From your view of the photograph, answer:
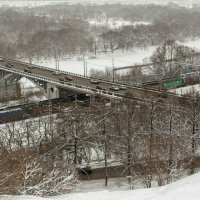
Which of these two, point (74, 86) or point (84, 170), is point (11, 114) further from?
point (84, 170)

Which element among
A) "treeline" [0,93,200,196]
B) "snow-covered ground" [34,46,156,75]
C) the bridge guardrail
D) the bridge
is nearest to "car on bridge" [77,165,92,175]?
"treeline" [0,93,200,196]

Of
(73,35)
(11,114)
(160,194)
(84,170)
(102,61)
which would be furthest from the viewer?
(73,35)

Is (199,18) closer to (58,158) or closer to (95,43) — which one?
(95,43)

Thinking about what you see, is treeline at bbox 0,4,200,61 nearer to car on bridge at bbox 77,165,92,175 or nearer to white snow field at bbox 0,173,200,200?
car on bridge at bbox 77,165,92,175

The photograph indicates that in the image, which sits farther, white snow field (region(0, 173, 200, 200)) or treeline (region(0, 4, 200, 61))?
treeline (region(0, 4, 200, 61))

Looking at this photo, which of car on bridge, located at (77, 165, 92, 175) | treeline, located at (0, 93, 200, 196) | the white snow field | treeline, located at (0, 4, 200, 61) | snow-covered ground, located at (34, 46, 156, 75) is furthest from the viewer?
treeline, located at (0, 4, 200, 61)

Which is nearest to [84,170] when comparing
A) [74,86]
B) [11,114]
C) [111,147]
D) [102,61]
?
[111,147]

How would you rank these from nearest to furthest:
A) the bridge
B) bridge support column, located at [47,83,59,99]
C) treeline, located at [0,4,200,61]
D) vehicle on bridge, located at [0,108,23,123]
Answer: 1. the bridge
2. vehicle on bridge, located at [0,108,23,123]
3. bridge support column, located at [47,83,59,99]
4. treeline, located at [0,4,200,61]
